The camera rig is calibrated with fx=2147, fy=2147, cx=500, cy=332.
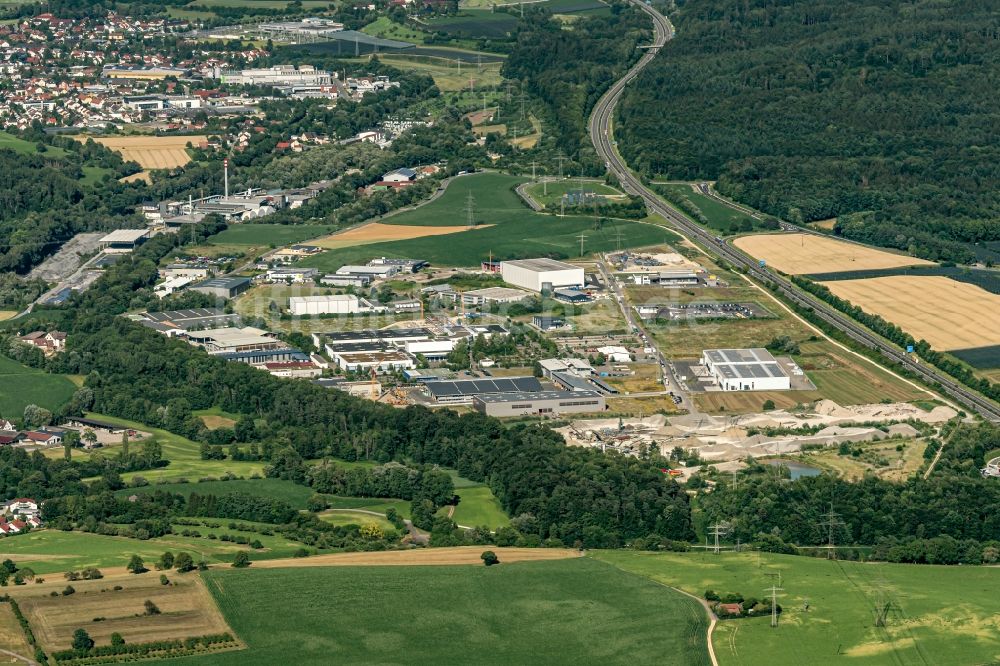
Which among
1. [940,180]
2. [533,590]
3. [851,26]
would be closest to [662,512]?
[533,590]

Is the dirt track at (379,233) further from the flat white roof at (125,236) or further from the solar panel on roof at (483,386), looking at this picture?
the solar panel on roof at (483,386)

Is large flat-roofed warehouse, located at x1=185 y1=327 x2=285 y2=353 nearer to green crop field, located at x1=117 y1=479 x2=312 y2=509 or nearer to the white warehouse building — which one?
the white warehouse building

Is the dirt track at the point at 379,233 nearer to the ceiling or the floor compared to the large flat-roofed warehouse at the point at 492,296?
nearer to the floor

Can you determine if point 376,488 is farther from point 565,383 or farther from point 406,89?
point 406,89

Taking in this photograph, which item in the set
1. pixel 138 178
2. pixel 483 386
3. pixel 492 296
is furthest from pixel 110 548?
pixel 138 178

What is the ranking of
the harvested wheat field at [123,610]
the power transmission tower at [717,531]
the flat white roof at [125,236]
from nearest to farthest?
the harvested wheat field at [123,610], the power transmission tower at [717,531], the flat white roof at [125,236]

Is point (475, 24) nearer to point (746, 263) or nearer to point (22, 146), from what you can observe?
point (22, 146)

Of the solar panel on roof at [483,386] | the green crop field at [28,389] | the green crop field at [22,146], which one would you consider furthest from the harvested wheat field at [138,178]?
the solar panel on roof at [483,386]

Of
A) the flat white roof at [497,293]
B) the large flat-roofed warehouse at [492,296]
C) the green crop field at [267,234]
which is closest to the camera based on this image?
the large flat-roofed warehouse at [492,296]
